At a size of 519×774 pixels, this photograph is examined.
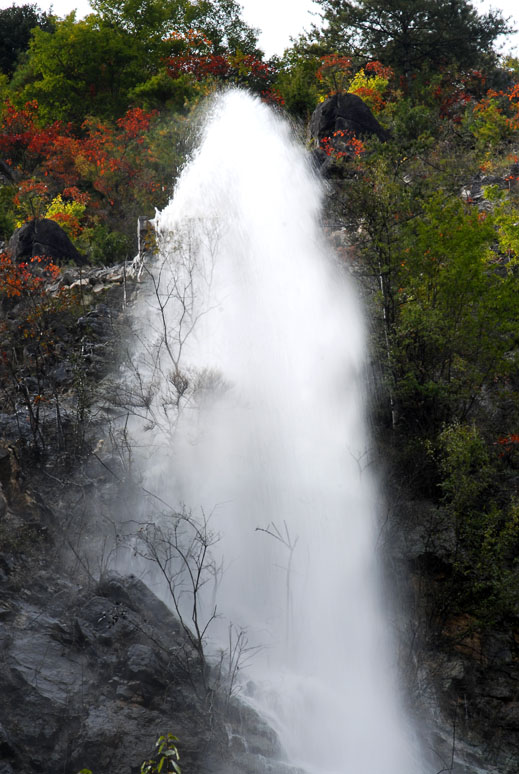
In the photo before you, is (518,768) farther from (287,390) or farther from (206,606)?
(287,390)

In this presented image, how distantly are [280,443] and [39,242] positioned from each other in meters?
13.2

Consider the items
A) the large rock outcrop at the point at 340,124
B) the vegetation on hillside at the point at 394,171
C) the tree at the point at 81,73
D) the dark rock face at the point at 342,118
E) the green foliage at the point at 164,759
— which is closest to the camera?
the green foliage at the point at 164,759

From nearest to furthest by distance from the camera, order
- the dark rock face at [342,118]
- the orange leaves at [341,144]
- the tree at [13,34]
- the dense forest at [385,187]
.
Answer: the dense forest at [385,187], the orange leaves at [341,144], the dark rock face at [342,118], the tree at [13,34]

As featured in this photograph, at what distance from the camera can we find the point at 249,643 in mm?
14109

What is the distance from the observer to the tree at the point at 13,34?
45.7 m

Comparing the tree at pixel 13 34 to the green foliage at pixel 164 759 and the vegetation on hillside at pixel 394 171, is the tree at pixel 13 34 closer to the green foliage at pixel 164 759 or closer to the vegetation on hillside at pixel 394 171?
the vegetation on hillside at pixel 394 171

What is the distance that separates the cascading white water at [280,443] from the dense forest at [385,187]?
51.1 inches

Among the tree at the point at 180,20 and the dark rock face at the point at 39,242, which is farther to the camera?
the tree at the point at 180,20

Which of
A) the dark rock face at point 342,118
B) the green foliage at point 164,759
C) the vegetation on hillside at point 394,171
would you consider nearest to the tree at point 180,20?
the vegetation on hillside at point 394,171

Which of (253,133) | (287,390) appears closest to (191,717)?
(287,390)

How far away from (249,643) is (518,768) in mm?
5706

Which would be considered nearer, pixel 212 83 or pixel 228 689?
pixel 228 689

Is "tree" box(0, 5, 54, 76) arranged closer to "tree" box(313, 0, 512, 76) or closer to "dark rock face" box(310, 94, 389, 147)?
"tree" box(313, 0, 512, 76)

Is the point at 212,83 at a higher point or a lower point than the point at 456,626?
higher
